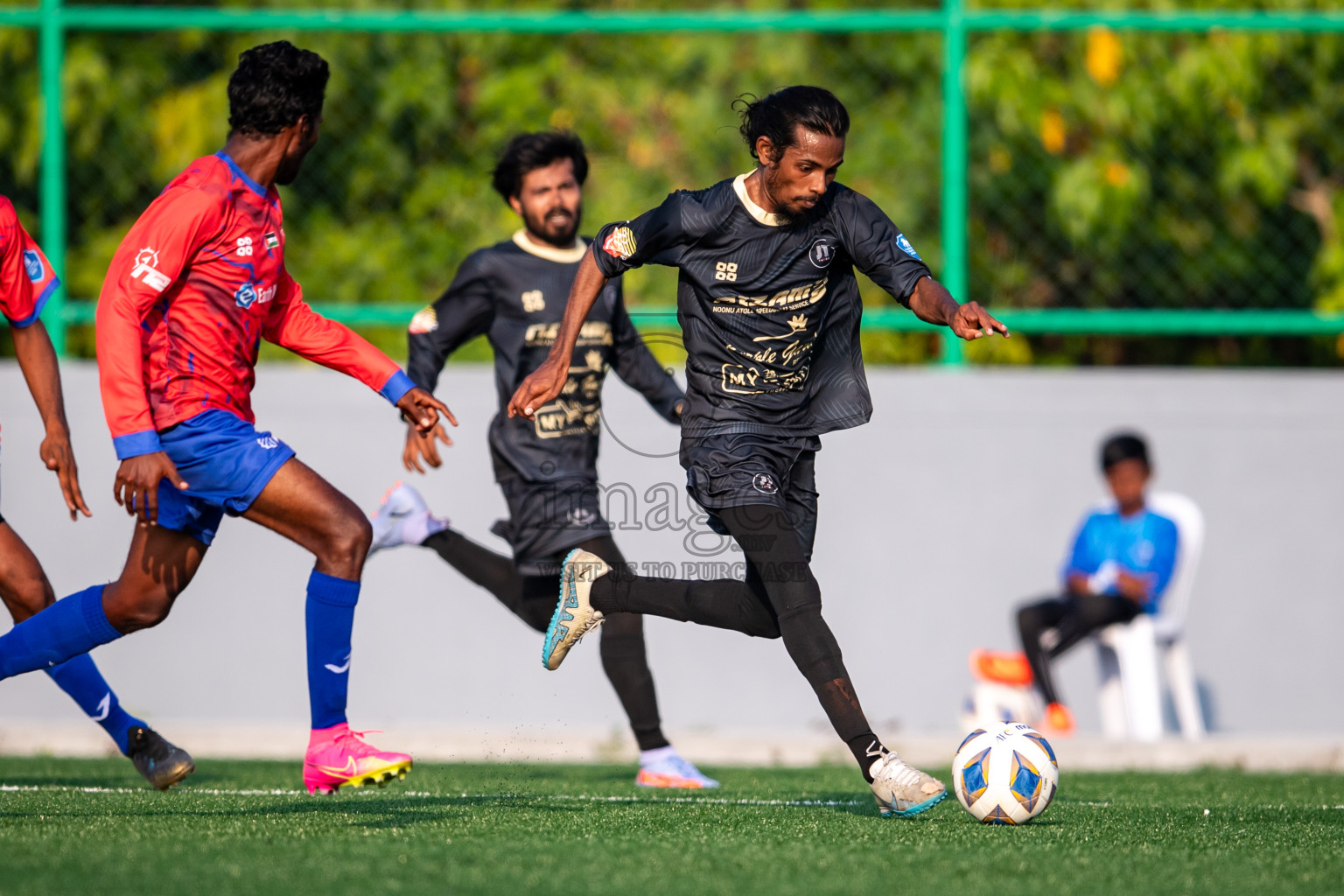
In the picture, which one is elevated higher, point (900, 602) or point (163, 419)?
point (163, 419)

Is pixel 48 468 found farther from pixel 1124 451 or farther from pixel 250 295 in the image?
pixel 1124 451

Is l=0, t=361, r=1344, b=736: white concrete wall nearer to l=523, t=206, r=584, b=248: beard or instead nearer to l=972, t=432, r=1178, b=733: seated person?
l=972, t=432, r=1178, b=733: seated person

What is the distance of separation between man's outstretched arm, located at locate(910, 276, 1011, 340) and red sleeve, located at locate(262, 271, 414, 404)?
162 centimetres

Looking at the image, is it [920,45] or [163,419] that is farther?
[920,45]

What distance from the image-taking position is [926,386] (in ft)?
28.1

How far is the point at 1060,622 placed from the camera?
27.4ft

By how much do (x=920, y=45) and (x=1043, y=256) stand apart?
1388 millimetres

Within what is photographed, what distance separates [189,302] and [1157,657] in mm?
5765

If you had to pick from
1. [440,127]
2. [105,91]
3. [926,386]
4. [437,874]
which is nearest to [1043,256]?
[926,386]

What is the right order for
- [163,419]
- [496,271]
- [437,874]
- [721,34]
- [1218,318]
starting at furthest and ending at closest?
[721,34] → [1218,318] → [496,271] → [163,419] → [437,874]

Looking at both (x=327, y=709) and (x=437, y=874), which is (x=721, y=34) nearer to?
(x=327, y=709)

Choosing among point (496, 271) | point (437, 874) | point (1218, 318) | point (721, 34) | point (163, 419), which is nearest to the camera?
point (437, 874)

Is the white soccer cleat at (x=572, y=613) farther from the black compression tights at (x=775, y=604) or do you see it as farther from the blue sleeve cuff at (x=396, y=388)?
the blue sleeve cuff at (x=396, y=388)

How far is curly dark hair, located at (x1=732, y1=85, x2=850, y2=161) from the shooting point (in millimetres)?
4539
